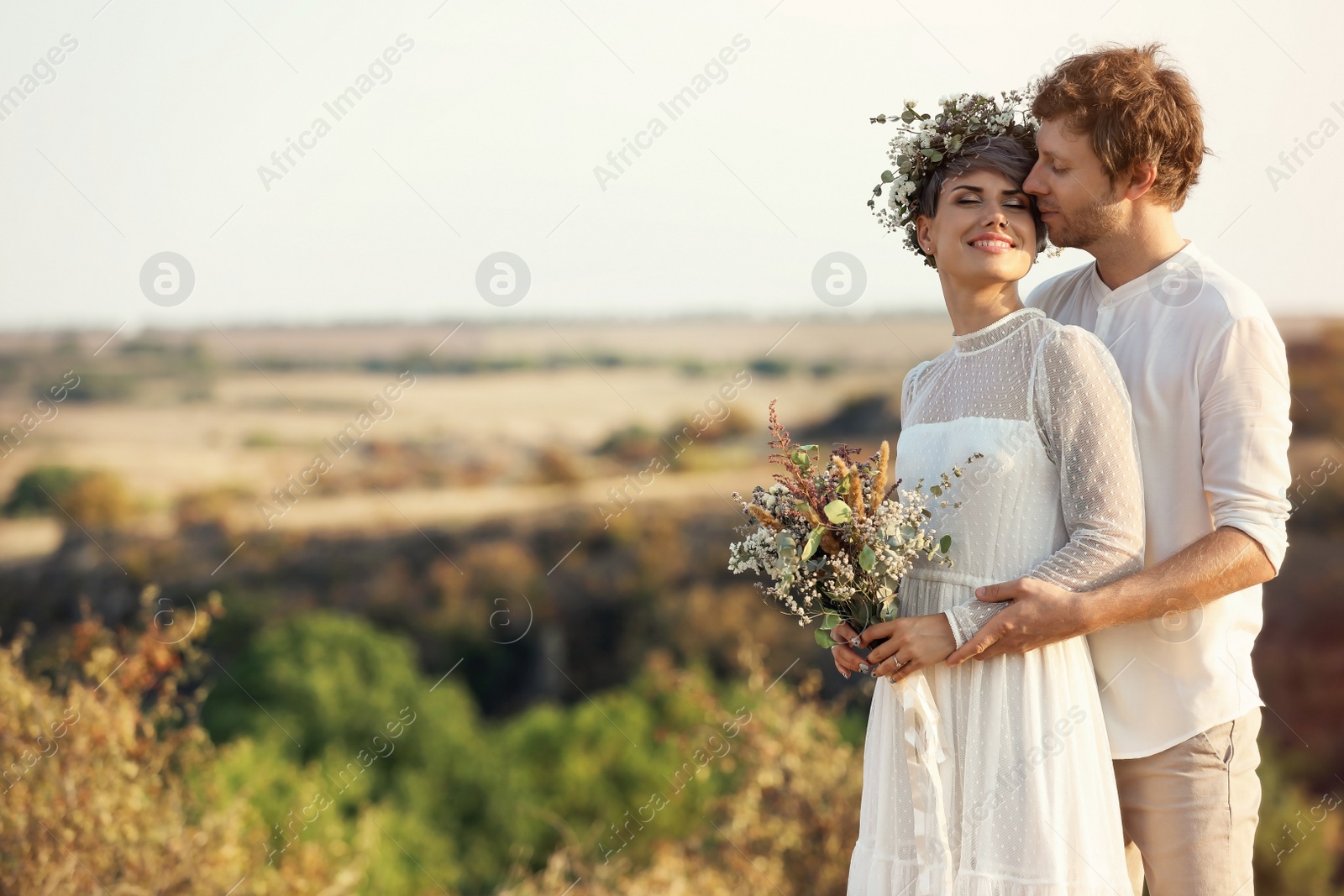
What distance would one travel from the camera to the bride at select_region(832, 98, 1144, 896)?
6.42ft

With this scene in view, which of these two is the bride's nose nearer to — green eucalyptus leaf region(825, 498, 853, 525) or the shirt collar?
the shirt collar

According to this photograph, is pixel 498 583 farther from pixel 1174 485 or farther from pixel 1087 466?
pixel 1087 466

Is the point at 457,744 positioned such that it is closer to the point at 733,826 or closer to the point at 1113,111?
the point at 733,826

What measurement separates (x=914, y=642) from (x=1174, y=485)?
608mm

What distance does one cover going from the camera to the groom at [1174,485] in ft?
6.72

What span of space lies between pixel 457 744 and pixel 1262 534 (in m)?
4.90

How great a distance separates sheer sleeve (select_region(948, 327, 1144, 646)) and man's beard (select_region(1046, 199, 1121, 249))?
30cm

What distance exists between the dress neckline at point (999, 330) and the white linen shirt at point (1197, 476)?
0.23 m

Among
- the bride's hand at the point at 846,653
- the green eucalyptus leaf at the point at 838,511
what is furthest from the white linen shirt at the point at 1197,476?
the green eucalyptus leaf at the point at 838,511

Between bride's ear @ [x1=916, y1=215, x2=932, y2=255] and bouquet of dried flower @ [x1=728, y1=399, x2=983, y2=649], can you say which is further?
bride's ear @ [x1=916, y1=215, x2=932, y2=255]

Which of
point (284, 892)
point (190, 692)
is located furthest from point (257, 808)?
point (190, 692)

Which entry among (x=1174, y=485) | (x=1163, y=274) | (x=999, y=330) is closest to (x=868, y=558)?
(x=999, y=330)

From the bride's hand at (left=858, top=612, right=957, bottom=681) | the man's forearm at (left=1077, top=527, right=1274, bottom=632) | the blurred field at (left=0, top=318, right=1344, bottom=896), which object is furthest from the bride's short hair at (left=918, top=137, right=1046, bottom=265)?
the blurred field at (left=0, top=318, right=1344, bottom=896)

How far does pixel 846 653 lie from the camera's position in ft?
7.24
